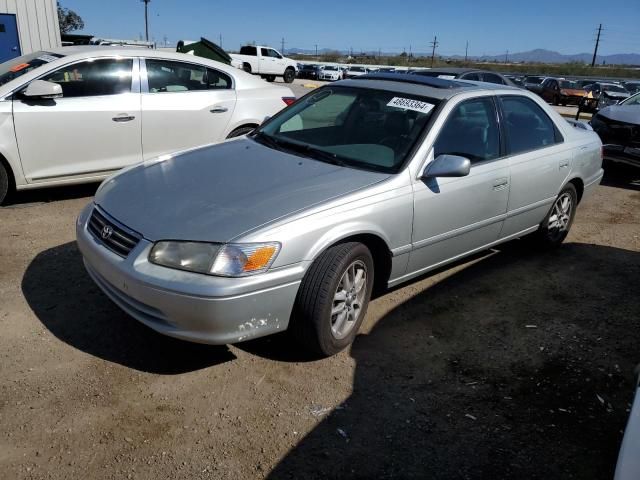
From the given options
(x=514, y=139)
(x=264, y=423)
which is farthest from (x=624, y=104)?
(x=264, y=423)

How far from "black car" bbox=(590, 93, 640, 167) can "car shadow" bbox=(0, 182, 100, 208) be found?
747 centimetres

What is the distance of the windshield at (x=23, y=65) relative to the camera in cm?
550

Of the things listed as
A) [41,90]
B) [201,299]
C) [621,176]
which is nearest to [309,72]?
[621,176]

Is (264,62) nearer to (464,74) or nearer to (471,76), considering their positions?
(471,76)

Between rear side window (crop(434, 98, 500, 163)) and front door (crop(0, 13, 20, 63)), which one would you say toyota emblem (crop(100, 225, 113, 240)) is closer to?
rear side window (crop(434, 98, 500, 163))

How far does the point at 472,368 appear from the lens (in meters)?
3.30

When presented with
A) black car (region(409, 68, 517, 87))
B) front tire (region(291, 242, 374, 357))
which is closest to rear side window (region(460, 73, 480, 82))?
black car (region(409, 68, 517, 87))

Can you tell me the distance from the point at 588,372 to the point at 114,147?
→ 4774 millimetres

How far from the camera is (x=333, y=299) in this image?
305 centimetres

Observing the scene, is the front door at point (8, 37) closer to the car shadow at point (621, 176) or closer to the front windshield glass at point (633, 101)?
the car shadow at point (621, 176)

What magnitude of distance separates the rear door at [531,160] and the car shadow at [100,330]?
8.47 ft

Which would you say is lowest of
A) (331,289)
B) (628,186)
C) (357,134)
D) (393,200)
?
(628,186)

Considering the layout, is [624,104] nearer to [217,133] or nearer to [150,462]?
[217,133]

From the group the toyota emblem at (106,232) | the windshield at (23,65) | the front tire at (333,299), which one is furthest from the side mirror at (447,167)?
the windshield at (23,65)
